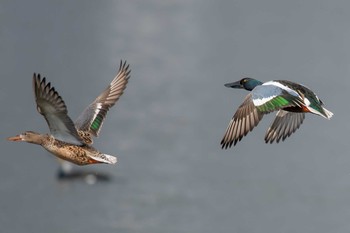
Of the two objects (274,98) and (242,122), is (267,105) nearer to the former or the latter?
(274,98)

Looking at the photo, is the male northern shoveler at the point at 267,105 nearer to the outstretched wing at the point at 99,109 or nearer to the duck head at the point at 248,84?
the duck head at the point at 248,84

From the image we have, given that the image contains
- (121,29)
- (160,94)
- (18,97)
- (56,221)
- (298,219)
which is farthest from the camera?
(121,29)

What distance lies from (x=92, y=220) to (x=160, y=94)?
16.3 ft

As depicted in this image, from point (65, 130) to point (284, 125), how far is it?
3.06m

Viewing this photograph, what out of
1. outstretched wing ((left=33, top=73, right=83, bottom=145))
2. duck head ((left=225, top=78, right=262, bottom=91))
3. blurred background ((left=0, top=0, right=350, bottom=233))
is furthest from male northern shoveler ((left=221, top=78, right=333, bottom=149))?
blurred background ((left=0, top=0, right=350, bottom=233))

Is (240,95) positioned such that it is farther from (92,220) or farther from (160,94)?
(92,220)

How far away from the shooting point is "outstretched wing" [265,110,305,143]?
43.7ft

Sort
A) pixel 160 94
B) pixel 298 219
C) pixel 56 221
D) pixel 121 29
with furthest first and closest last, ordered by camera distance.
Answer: pixel 121 29
pixel 160 94
pixel 298 219
pixel 56 221

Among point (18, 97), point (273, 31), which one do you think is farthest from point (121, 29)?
point (18, 97)

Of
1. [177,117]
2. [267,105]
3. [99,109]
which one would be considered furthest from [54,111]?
[177,117]

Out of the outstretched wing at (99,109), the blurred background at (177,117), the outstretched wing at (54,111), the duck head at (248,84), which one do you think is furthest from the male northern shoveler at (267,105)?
the blurred background at (177,117)

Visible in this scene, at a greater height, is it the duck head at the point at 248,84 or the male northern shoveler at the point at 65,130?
the duck head at the point at 248,84

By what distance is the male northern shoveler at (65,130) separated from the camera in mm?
10617

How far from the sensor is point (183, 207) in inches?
773
